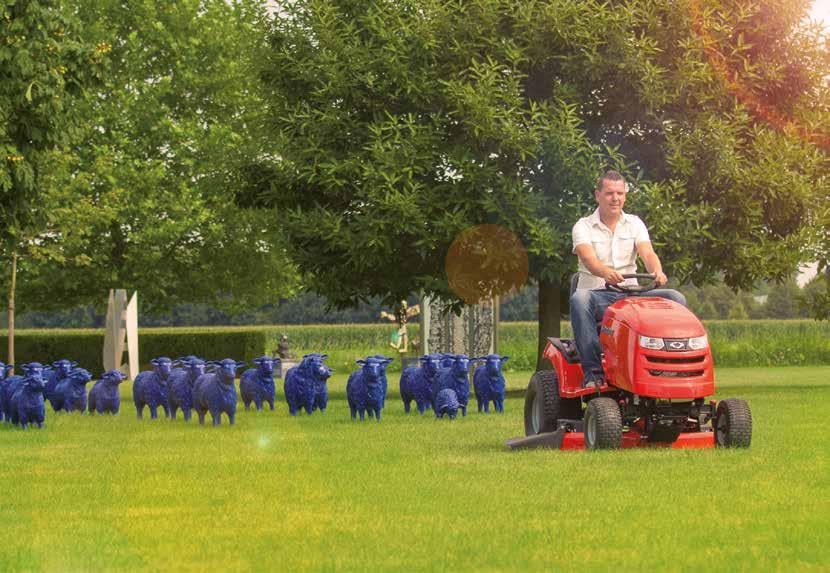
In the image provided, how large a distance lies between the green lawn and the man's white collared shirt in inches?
67.1

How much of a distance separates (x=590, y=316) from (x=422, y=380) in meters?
8.73

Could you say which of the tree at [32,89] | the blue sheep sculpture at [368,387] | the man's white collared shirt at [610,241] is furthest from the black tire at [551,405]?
the tree at [32,89]

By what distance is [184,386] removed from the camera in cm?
2084

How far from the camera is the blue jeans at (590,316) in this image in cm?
1336

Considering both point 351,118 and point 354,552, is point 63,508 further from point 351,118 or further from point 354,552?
point 351,118

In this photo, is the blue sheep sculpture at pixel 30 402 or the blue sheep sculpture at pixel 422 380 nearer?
the blue sheep sculpture at pixel 30 402

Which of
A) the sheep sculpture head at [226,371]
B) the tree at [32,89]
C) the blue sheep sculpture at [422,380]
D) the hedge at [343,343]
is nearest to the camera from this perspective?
the sheep sculpture head at [226,371]

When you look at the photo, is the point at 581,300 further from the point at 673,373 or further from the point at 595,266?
the point at 673,373

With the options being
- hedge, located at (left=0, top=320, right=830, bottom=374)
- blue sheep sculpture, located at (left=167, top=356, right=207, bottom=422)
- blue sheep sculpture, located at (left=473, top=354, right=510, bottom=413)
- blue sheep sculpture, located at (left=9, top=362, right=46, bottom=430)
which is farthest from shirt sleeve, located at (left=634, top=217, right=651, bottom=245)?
hedge, located at (left=0, top=320, right=830, bottom=374)

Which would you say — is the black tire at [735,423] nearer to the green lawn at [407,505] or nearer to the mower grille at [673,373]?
the green lawn at [407,505]

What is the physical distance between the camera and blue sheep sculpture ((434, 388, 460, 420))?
66.8ft

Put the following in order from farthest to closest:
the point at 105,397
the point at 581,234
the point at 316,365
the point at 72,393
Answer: the point at 72,393 → the point at 105,397 → the point at 316,365 → the point at 581,234

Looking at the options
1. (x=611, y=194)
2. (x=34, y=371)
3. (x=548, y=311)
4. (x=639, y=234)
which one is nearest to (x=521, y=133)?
(x=548, y=311)

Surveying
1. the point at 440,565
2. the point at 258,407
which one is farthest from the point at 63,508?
the point at 258,407
